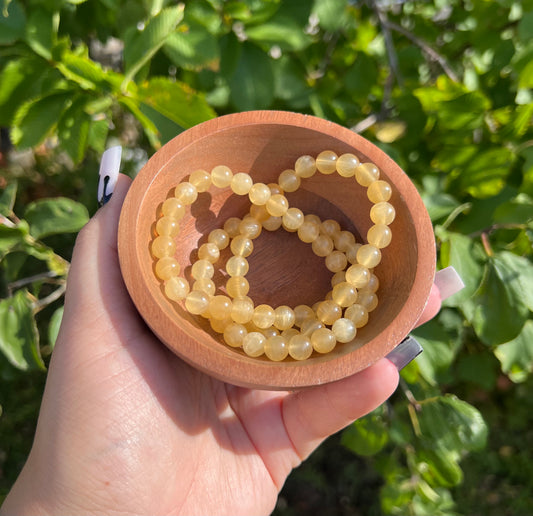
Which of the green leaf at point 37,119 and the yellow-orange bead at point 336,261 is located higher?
the green leaf at point 37,119

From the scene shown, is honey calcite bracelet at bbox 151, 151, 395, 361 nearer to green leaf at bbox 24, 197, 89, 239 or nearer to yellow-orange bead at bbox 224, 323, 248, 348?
yellow-orange bead at bbox 224, 323, 248, 348

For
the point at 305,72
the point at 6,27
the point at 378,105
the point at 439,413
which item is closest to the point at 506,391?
the point at 439,413

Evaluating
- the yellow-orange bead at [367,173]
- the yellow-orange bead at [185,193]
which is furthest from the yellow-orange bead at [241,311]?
the yellow-orange bead at [367,173]

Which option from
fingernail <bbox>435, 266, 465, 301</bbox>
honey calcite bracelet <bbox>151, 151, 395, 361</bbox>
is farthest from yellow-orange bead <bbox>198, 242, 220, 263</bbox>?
fingernail <bbox>435, 266, 465, 301</bbox>

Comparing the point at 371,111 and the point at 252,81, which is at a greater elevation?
the point at 252,81

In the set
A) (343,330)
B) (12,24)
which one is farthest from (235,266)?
(12,24)

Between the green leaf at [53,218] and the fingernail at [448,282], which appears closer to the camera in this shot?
the fingernail at [448,282]

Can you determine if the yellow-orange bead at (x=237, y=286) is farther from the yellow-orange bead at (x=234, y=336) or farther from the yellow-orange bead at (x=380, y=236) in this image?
the yellow-orange bead at (x=380, y=236)

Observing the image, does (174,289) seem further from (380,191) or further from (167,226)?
(380,191)
